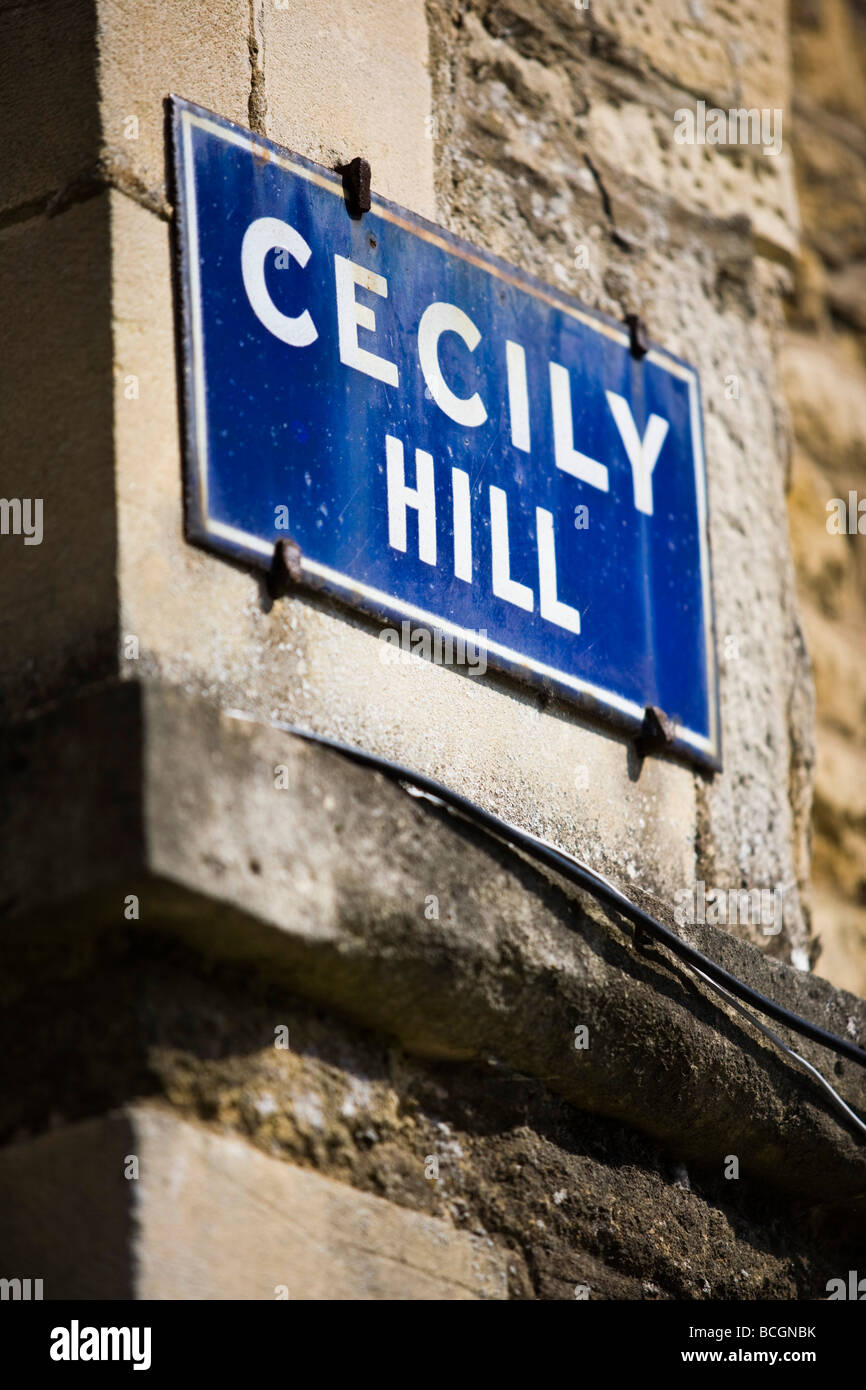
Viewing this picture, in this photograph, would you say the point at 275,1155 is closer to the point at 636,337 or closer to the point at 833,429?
the point at 636,337

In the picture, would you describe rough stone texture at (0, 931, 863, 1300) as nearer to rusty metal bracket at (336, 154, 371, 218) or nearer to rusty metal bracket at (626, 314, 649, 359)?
rusty metal bracket at (336, 154, 371, 218)

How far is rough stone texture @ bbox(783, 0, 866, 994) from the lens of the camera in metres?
2.99

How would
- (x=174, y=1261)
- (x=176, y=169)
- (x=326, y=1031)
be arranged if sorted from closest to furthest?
(x=174, y=1261)
(x=326, y=1031)
(x=176, y=169)

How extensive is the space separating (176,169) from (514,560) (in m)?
0.52

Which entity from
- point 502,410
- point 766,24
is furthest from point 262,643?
point 766,24

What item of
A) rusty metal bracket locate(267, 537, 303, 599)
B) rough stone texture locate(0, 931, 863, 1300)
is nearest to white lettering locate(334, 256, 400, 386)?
rusty metal bracket locate(267, 537, 303, 599)

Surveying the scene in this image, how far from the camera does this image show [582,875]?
5.89ft

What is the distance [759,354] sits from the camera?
2562 millimetres

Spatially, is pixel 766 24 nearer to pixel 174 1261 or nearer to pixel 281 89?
pixel 281 89

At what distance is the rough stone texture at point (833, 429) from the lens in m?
2.99

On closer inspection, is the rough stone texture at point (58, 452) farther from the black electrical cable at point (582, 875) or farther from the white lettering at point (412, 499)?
the white lettering at point (412, 499)

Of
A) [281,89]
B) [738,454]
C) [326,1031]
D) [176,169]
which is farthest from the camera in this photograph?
[738,454]

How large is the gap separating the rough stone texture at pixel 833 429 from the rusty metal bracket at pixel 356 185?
120 cm

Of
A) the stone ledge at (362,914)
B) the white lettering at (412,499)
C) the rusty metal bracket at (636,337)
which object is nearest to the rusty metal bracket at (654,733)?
the stone ledge at (362,914)
